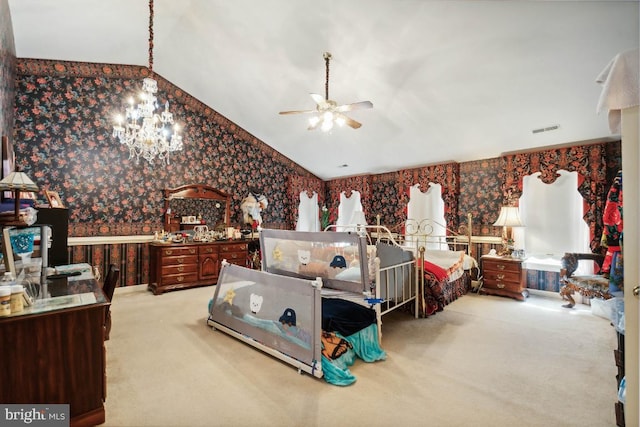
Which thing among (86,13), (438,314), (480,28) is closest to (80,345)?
(438,314)

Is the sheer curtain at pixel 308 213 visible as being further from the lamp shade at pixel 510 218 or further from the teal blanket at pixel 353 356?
the teal blanket at pixel 353 356

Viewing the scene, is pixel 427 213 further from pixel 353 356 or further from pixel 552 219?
pixel 353 356

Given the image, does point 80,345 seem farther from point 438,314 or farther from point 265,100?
point 265,100

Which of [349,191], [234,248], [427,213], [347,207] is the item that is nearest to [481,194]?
[427,213]

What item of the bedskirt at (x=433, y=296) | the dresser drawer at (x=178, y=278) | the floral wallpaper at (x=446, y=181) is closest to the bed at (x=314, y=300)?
the bedskirt at (x=433, y=296)

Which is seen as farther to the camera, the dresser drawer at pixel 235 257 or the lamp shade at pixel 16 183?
the dresser drawer at pixel 235 257

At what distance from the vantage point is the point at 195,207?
5730 mm

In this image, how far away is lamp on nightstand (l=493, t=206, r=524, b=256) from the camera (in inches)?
181

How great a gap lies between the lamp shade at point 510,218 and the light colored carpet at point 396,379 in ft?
4.89

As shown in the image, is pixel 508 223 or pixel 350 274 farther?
Answer: pixel 508 223

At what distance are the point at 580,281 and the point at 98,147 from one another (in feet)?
24.1

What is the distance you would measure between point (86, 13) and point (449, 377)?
5.55 m

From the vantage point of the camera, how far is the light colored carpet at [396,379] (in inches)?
Answer: 74.7

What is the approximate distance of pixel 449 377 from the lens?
235cm
